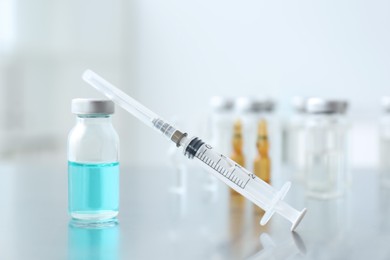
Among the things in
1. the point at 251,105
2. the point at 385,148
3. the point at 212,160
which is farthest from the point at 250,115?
the point at 212,160

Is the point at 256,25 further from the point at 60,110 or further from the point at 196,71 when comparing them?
the point at 60,110

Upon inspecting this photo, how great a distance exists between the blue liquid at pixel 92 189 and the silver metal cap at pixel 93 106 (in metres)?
0.09

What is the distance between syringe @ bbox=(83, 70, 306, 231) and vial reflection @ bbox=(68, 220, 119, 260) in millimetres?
189

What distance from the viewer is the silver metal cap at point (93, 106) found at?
3.26 feet

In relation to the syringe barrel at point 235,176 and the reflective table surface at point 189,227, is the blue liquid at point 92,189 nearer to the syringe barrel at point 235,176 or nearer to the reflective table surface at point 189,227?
the reflective table surface at point 189,227

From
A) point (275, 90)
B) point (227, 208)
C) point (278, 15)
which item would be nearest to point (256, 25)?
point (278, 15)

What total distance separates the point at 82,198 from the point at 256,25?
2327mm

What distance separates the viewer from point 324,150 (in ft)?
4.84

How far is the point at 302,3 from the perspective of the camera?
9.96ft

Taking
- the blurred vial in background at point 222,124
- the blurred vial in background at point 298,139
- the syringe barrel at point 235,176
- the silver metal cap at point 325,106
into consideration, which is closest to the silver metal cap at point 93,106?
the syringe barrel at point 235,176

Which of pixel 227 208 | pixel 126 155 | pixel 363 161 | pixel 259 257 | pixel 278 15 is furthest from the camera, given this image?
pixel 126 155

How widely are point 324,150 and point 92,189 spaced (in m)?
0.66

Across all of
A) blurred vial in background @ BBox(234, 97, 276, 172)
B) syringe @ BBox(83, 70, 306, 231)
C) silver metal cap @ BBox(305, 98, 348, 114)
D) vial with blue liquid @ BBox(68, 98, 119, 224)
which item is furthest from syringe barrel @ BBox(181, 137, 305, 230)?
blurred vial in background @ BBox(234, 97, 276, 172)

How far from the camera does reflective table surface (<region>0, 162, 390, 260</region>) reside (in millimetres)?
893
